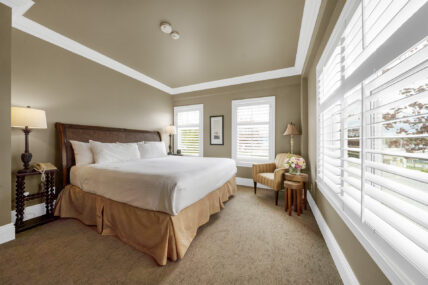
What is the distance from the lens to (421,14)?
68 centimetres

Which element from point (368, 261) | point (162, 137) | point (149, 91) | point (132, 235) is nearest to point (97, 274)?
point (132, 235)

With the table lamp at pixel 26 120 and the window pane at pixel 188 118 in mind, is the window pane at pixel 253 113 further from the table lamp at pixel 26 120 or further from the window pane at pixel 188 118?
the table lamp at pixel 26 120

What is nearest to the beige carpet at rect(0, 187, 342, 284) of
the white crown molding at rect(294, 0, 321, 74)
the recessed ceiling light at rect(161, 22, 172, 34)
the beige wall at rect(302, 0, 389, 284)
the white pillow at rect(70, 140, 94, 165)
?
the beige wall at rect(302, 0, 389, 284)

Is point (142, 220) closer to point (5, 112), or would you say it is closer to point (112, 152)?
point (112, 152)

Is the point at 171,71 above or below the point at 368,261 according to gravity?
above

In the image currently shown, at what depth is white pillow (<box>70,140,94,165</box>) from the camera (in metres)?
2.60

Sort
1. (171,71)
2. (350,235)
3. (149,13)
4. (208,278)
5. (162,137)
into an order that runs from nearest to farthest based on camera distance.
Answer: (350,235) < (208,278) < (149,13) < (171,71) < (162,137)

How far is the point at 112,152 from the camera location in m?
2.78

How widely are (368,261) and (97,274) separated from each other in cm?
213

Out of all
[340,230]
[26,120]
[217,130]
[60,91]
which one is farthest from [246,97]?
[26,120]

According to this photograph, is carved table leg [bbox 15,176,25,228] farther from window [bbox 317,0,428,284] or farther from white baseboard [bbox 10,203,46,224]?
window [bbox 317,0,428,284]

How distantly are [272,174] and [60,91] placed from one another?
13.6 feet

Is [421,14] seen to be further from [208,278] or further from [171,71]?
[171,71]

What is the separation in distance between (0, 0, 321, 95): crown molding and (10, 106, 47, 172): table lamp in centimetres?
126
